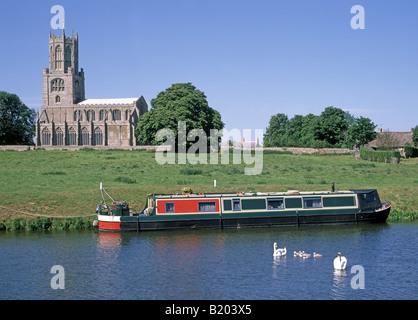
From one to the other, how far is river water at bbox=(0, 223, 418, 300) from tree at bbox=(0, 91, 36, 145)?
83755 mm

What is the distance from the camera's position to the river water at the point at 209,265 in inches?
858

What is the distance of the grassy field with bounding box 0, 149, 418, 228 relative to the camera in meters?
40.2

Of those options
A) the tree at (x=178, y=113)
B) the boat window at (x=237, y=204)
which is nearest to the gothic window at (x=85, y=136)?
the tree at (x=178, y=113)

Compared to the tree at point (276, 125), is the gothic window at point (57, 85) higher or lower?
higher

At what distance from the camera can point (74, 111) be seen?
12825cm

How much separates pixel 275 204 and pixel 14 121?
96.6 m

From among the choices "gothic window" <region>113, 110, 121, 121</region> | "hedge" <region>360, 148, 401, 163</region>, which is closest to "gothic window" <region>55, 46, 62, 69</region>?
"gothic window" <region>113, 110, 121, 121</region>

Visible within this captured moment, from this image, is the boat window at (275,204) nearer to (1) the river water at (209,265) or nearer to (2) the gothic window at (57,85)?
(1) the river water at (209,265)

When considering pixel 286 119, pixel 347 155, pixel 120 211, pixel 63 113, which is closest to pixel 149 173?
pixel 120 211

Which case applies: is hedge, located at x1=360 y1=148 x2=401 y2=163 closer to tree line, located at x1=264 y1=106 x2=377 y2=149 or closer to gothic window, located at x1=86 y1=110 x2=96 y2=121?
tree line, located at x1=264 y1=106 x2=377 y2=149

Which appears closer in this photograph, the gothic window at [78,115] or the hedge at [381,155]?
the hedge at [381,155]

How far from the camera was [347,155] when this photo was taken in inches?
3413

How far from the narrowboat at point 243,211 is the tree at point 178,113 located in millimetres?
43604

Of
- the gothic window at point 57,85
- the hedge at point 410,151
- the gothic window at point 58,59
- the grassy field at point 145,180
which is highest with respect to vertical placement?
the gothic window at point 58,59
